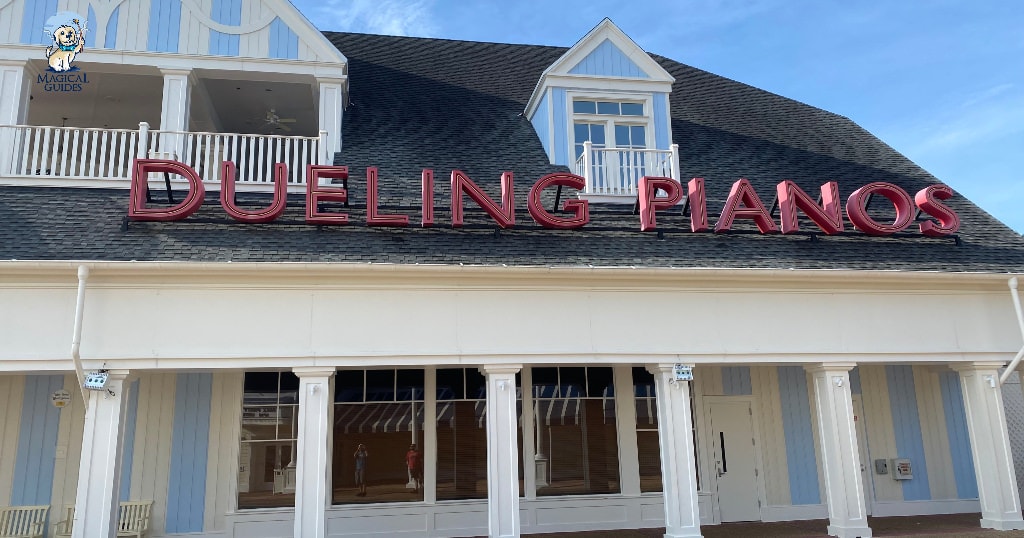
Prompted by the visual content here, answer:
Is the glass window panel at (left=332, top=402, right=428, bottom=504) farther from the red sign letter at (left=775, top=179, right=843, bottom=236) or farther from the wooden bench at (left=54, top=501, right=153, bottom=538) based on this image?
the red sign letter at (left=775, top=179, right=843, bottom=236)

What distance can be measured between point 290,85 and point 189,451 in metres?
6.81

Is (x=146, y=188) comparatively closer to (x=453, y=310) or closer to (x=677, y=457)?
(x=453, y=310)

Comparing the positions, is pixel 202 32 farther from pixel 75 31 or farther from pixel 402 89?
pixel 402 89

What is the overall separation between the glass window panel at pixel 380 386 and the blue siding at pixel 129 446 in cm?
350

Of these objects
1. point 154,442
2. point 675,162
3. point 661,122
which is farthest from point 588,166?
point 154,442

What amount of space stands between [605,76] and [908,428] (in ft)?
28.3

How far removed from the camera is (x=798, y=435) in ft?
44.2

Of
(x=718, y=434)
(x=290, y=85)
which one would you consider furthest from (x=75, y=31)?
(x=718, y=434)

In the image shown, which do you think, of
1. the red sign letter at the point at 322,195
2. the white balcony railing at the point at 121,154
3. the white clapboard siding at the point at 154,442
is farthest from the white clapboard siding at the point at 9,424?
the red sign letter at the point at 322,195

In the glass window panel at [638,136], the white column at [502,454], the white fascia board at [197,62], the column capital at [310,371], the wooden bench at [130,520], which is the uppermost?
the white fascia board at [197,62]

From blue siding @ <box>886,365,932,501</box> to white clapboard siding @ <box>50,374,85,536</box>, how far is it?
13.5 metres

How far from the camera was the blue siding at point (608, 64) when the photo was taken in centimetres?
1483

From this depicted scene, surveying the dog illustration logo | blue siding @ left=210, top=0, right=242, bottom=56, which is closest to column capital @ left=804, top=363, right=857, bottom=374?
blue siding @ left=210, top=0, right=242, bottom=56

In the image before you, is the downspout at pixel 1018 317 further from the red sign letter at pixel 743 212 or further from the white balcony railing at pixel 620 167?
the white balcony railing at pixel 620 167
